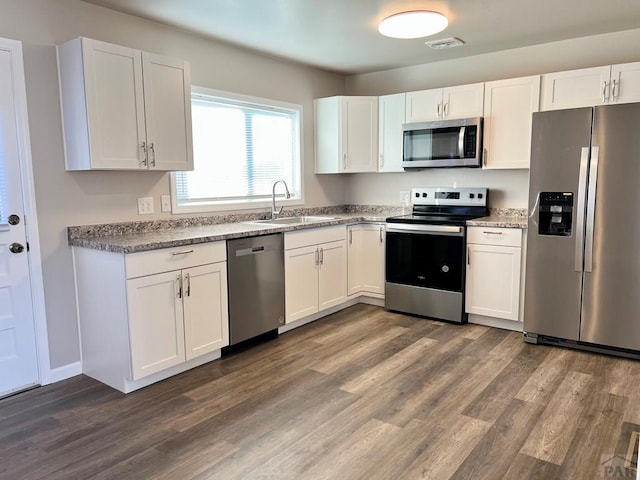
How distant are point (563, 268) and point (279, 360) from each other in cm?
218

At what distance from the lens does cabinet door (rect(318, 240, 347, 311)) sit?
4.09m

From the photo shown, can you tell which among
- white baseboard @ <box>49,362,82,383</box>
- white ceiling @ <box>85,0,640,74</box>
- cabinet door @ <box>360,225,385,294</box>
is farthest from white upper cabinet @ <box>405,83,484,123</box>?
white baseboard @ <box>49,362,82,383</box>

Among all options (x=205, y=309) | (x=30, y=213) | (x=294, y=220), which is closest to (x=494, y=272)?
(x=294, y=220)

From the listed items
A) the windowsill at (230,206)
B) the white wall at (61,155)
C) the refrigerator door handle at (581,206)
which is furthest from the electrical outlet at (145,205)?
the refrigerator door handle at (581,206)

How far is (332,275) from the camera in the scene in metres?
4.21

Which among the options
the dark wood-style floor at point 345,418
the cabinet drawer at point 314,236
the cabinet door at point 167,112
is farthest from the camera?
the cabinet drawer at point 314,236

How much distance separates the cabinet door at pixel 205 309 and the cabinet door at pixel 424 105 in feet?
7.94

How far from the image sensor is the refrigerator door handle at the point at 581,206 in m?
3.16

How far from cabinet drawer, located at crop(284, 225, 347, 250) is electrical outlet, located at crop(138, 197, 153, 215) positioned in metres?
1.03

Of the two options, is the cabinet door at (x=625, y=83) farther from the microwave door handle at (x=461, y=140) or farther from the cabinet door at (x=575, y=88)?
the microwave door handle at (x=461, y=140)

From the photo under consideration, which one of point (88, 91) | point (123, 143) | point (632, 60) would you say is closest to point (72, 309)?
point (123, 143)

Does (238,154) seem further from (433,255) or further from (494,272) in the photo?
(494,272)

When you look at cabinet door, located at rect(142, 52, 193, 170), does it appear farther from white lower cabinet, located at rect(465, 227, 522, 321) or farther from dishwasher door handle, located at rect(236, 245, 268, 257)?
white lower cabinet, located at rect(465, 227, 522, 321)

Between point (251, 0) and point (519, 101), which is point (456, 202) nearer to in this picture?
point (519, 101)
